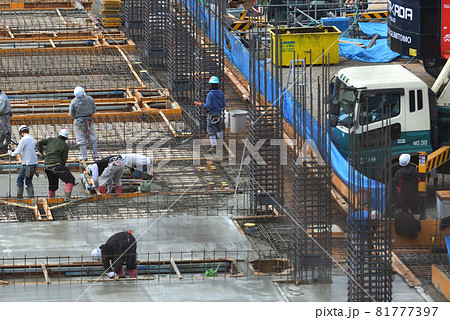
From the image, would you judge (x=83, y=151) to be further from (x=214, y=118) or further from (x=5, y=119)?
(x=214, y=118)

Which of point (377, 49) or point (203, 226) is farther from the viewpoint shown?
point (377, 49)

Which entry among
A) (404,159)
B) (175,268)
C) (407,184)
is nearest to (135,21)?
(404,159)

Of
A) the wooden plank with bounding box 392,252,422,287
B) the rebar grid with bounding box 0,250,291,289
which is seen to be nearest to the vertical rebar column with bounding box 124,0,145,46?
the rebar grid with bounding box 0,250,291,289

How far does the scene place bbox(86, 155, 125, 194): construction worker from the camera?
62.6 ft

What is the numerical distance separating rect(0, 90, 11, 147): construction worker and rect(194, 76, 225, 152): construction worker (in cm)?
376

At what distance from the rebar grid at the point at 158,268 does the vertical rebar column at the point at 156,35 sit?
13143mm

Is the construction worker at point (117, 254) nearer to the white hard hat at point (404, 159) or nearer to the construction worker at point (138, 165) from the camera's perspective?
the construction worker at point (138, 165)

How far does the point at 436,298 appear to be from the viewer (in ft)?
49.5

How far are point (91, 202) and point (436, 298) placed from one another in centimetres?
666

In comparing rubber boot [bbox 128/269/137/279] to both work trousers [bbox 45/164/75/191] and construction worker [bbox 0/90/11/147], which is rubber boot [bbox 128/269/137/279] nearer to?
work trousers [bbox 45/164/75/191]

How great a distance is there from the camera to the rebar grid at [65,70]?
2736 cm

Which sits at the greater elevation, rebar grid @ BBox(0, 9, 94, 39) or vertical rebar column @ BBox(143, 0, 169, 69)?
vertical rebar column @ BBox(143, 0, 169, 69)

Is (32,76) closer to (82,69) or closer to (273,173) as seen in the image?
(82,69)

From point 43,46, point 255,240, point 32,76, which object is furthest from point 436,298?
point 43,46
